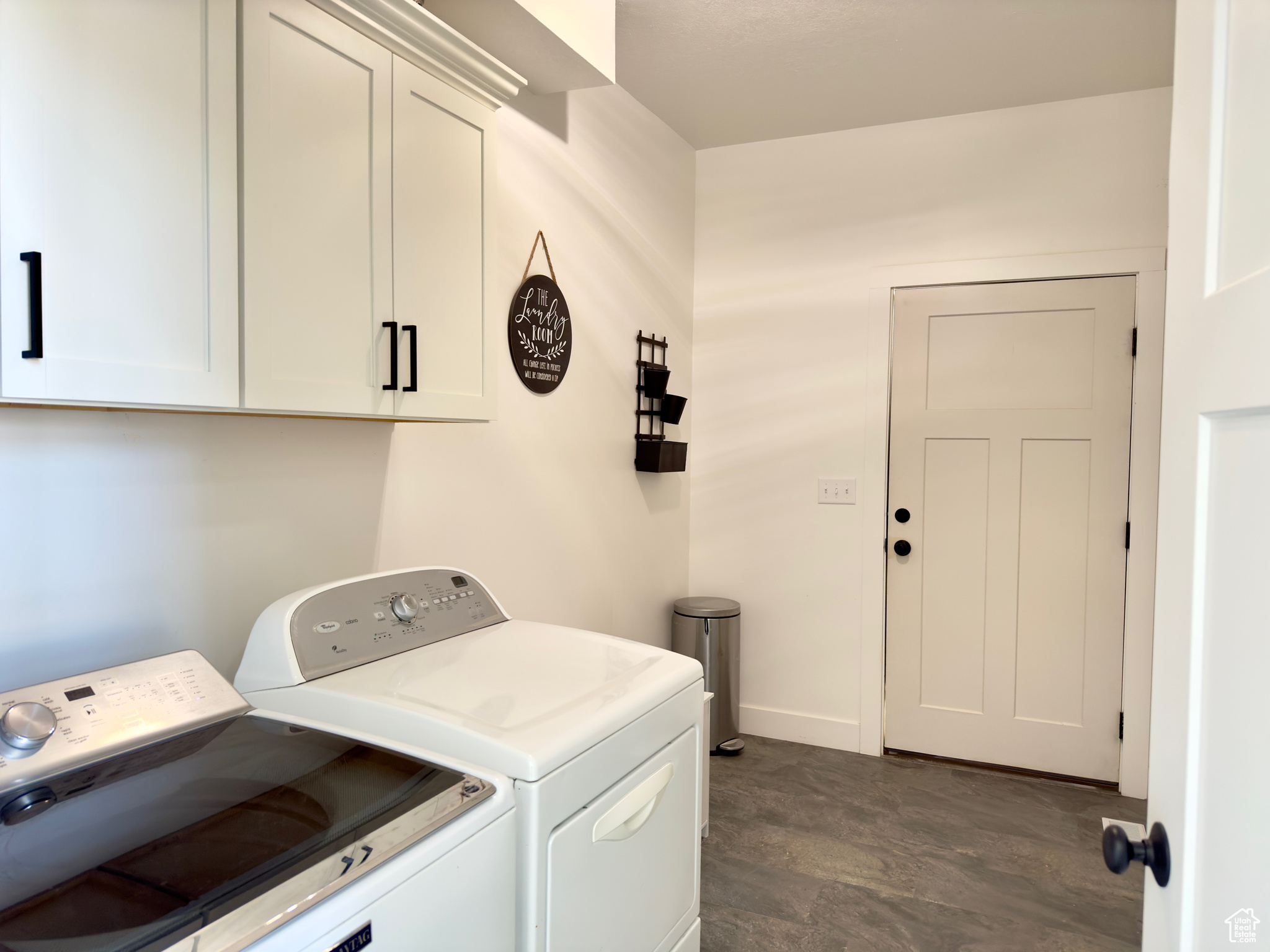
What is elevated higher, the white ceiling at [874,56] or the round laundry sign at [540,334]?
the white ceiling at [874,56]

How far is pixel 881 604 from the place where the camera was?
342 cm

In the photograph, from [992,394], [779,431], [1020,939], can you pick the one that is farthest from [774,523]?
[1020,939]

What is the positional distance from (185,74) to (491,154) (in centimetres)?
71

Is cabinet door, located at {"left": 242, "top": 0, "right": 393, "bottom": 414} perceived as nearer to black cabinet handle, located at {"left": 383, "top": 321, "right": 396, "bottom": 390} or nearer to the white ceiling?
black cabinet handle, located at {"left": 383, "top": 321, "right": 396, "bottom": 390}

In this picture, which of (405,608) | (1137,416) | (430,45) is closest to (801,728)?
(1137,416)

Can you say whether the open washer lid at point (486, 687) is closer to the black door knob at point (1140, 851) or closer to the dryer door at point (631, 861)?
the dryer door at point (631, 861)

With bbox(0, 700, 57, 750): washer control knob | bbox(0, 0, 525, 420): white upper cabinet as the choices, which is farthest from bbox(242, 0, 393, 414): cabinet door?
bbox(0, 700, 57, 750): washer control knob

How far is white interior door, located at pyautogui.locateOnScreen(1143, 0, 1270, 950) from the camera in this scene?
2.04 ft

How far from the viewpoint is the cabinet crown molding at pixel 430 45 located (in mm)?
1360

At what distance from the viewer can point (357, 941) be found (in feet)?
2.74

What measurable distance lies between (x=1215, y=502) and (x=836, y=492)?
109 inches

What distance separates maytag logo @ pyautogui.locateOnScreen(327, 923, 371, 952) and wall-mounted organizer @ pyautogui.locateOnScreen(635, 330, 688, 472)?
7.79 feet

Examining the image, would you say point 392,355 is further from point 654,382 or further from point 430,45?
point 654,382
